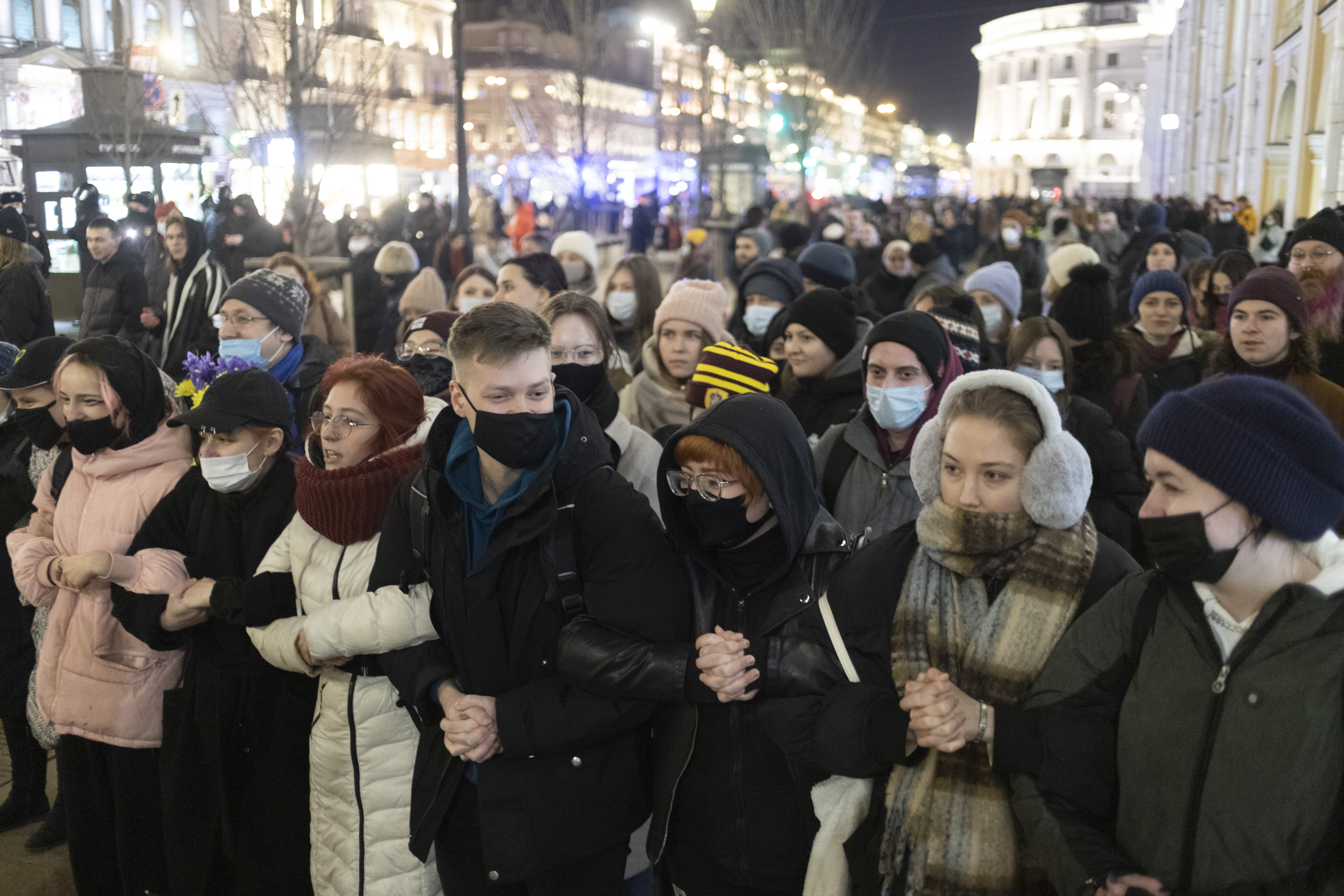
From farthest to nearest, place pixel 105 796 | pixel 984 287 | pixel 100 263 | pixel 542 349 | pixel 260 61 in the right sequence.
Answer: pixel 260 61, pixel 100 263, pixel 984 287, pixel 105 796, pixel 542 349

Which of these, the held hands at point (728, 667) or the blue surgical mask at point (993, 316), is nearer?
the held hands at point (728, 667)

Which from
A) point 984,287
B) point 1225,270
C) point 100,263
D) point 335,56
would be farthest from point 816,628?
point 335,56

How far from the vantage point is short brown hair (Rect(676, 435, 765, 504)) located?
2.94 metres

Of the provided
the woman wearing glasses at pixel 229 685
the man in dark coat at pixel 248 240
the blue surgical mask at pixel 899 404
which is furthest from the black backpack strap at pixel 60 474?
the man in dark coat at pixel 248 240

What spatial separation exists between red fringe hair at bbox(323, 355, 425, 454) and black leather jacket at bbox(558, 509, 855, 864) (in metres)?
1.07

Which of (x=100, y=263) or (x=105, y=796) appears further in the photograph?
(x=100, y=263)

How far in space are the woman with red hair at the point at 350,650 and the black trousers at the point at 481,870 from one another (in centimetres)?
20

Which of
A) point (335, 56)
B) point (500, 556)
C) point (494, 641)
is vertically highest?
point (335, 56)

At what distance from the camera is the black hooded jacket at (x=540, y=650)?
9.98 ft

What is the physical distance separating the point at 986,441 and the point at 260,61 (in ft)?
99.0

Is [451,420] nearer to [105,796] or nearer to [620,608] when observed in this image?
[620,608]

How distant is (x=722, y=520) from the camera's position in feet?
9.64

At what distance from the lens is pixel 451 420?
3359 millimetres

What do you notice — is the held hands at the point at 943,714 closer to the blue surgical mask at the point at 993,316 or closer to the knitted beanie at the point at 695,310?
the knitted beanie at the point at 695,310
